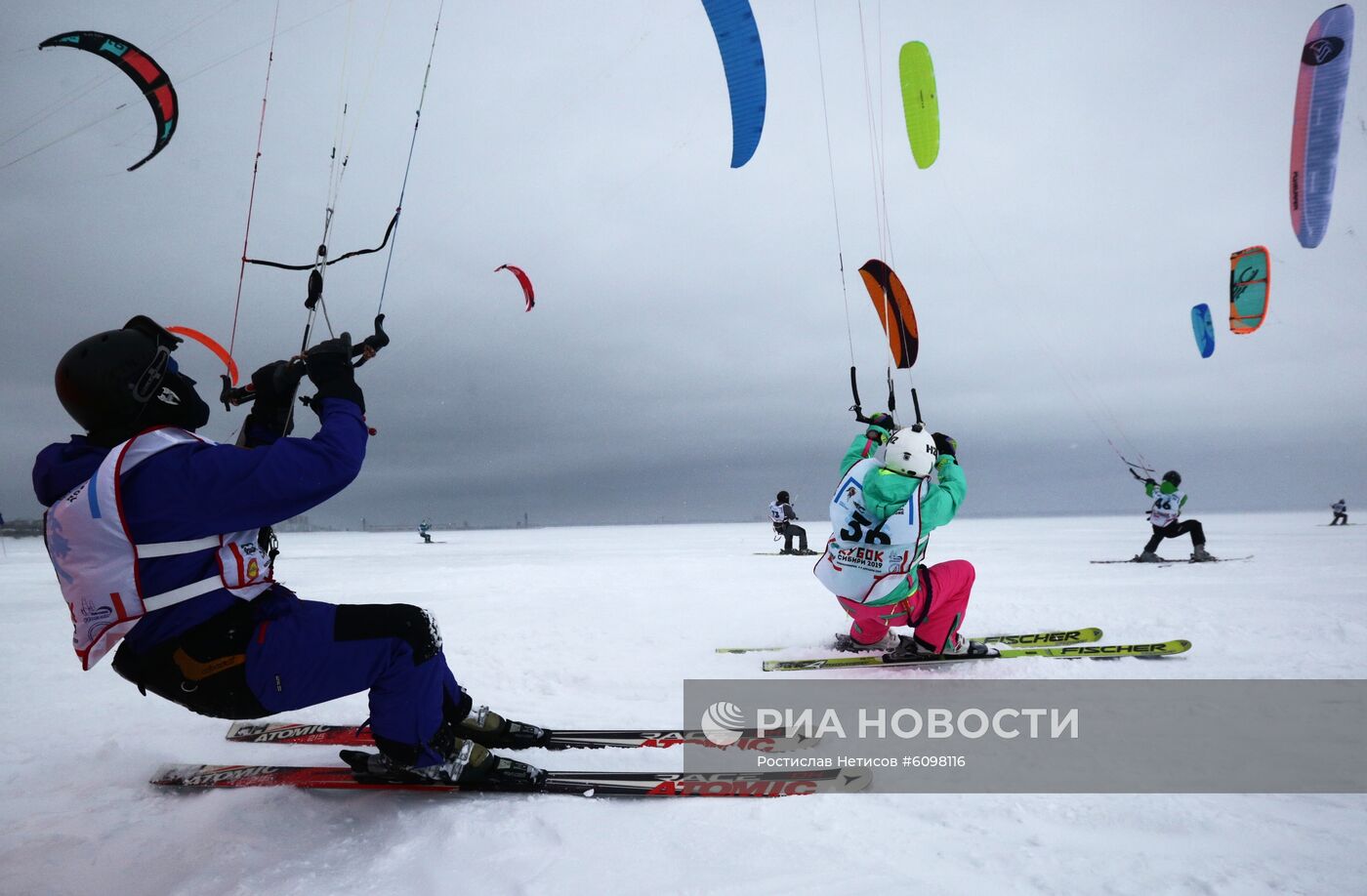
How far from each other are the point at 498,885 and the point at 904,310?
8861mm

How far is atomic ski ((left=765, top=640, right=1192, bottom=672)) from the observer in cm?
459

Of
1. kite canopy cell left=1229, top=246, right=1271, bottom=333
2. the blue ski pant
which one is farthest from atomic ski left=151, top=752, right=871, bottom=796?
kite canopy cell left=1229, top=246, right=1271, bottom=333

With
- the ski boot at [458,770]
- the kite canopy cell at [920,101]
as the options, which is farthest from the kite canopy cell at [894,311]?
the ski boot at [458,770]

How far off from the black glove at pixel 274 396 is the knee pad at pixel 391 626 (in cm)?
94

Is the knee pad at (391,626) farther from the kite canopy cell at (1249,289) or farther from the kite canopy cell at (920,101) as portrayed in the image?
the kite canopy cell at (1249,289)

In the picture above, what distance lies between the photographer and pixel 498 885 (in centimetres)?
181

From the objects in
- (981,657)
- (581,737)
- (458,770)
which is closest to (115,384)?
(458,770)

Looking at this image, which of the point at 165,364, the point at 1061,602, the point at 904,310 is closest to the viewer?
the point at 165,364

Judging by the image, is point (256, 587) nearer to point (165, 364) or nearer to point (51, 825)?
point (165, 364)

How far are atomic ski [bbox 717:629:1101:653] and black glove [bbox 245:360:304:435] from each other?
3676mm

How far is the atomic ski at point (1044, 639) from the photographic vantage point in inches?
202

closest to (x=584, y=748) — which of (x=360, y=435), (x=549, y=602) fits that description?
(x=360, y=435)

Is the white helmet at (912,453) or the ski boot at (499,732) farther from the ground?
the white helmet at (912,453)

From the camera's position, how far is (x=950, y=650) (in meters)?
4.67
